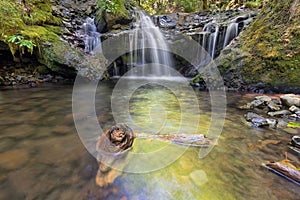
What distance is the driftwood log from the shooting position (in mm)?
1429

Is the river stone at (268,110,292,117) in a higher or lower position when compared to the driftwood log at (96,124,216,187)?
higher

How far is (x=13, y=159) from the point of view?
62.6 inches

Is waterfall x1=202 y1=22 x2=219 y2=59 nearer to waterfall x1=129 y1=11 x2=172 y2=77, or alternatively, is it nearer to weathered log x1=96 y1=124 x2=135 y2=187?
waterfall x1=129 y1=11 x2=172 y2=77

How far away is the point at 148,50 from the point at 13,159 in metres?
9.06

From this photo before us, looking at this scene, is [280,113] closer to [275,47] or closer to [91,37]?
[275,47]

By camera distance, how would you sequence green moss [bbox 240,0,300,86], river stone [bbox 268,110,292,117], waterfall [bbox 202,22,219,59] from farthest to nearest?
1. waterfall [bbox 202,22,219,59]
2. green moss [bbox 240,0,300,86]
3. river stone [bbox 268,110,292,117]

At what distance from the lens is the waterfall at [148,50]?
30.9ft

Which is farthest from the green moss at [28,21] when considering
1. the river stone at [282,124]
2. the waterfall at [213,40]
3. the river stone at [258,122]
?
the waterfall at [213,40]

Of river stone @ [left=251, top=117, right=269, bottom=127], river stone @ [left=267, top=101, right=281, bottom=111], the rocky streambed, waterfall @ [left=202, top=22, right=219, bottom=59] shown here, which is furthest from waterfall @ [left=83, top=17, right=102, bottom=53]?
river stone @ [left=251, top=117, right=269, bottom=127]

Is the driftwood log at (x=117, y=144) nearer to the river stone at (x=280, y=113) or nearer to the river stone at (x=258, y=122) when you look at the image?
the river stone at (x=258, y=122)

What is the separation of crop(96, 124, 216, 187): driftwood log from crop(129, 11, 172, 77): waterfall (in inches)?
317

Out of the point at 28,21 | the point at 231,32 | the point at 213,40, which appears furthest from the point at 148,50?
the point at 28,21

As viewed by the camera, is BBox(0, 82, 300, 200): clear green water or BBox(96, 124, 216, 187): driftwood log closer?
BBox(0, 82, 300, 200): clear green water

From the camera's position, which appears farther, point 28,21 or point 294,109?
point 28,21
